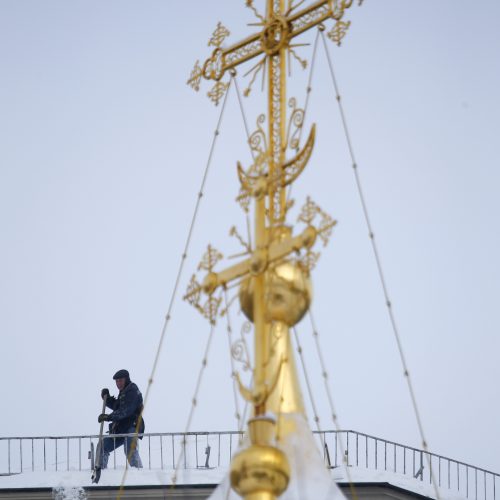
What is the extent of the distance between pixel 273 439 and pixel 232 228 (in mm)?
1475

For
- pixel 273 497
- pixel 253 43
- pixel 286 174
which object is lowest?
pixel 273 497

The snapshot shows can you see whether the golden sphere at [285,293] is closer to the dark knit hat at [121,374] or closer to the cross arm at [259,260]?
the cross arm at [259,260]

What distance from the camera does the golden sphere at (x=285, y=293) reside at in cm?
1195

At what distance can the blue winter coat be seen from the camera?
74.4 feet

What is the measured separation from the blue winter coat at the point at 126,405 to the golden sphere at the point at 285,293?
35.2 feet

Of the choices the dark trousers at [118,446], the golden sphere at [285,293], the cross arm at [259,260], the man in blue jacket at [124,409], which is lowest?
the golden sphere at [285,293]

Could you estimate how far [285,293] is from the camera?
12.0 meters

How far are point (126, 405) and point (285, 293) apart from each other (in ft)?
36.2

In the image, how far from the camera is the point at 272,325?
11977mm

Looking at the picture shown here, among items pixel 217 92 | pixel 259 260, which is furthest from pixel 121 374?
pixel 259 260

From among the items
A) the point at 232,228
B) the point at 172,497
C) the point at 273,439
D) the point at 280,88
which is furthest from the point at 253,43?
the point at 172,497

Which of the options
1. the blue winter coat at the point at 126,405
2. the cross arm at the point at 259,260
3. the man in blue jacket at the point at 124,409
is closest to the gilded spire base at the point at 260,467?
the cross arm at the point at 259,260

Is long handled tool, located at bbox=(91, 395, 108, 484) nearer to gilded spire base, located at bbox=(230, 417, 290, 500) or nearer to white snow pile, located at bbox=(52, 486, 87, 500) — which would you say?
white snow pile, located at bbox=(52, 486, 87, 500)

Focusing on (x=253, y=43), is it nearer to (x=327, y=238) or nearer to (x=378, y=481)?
(x=327, y=238)
